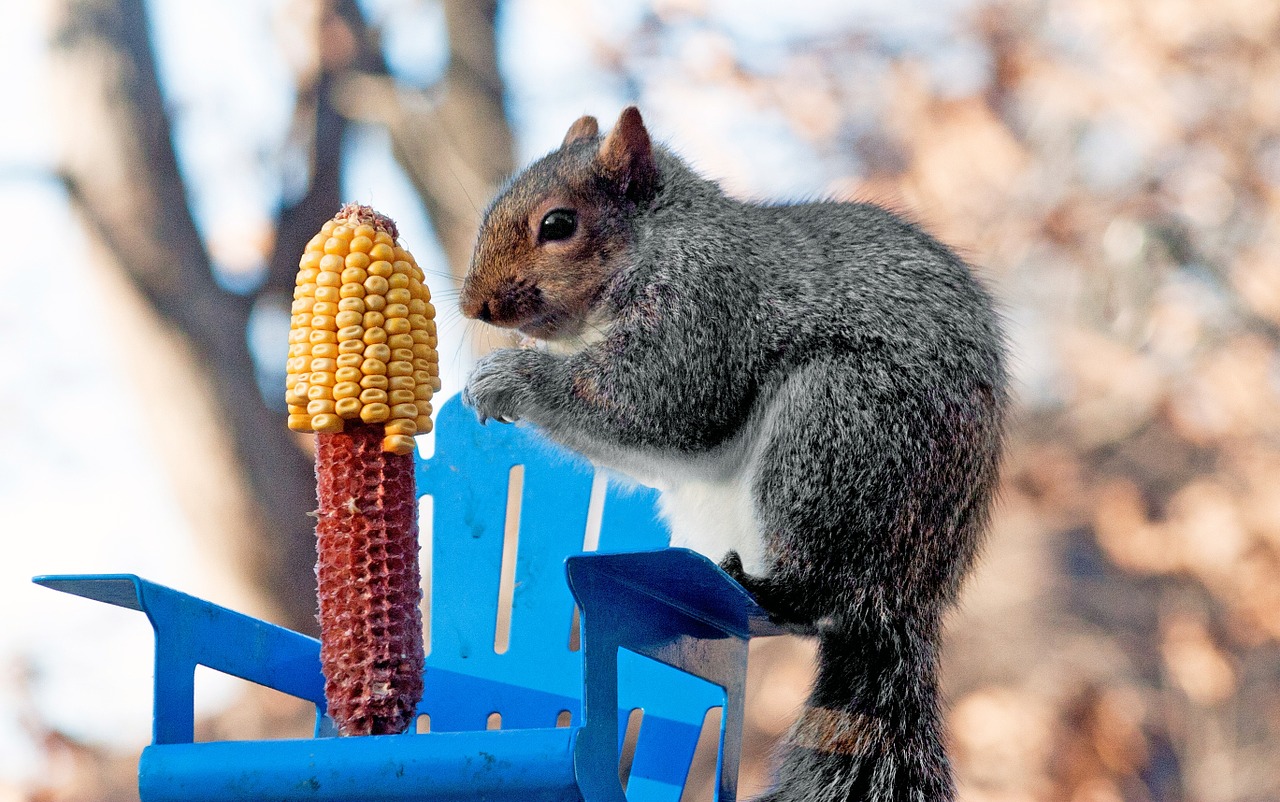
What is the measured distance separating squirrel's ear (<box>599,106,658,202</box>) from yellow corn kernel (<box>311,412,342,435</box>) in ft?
1.49

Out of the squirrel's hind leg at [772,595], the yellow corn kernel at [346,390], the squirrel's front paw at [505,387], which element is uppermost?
the squirrel's front paw at [505,387]

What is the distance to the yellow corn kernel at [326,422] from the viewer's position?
1008mm

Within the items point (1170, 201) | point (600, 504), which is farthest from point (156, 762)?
point (1170, 201)

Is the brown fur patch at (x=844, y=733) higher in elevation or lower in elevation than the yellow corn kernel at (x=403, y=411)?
lower

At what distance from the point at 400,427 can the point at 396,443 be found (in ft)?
0.05

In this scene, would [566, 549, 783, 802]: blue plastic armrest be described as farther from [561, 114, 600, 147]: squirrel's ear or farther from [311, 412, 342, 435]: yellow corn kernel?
[561, 114, 600, 147]: squirrel's ear

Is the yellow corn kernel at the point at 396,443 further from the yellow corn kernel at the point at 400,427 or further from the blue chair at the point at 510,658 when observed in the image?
the blue chair at the point at 510,658

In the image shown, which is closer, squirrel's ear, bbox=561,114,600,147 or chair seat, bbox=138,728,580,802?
chair seat, bbox=138,728,580,802

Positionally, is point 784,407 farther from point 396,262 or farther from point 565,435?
point 396,262

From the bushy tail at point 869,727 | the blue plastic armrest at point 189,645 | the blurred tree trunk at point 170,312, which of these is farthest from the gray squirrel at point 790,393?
the blurred tree trunk at point 170,312

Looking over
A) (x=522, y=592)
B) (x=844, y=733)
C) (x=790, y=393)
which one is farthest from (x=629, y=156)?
(x=844, y=733)

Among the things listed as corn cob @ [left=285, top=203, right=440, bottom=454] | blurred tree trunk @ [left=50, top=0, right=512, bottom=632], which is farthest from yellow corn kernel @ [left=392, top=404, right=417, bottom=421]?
blurred tree trunk @ [left=50, top=0, right=512, bottom=632]

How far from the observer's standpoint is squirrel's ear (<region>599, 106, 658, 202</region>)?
1.29 meters

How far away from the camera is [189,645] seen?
3.31ft
